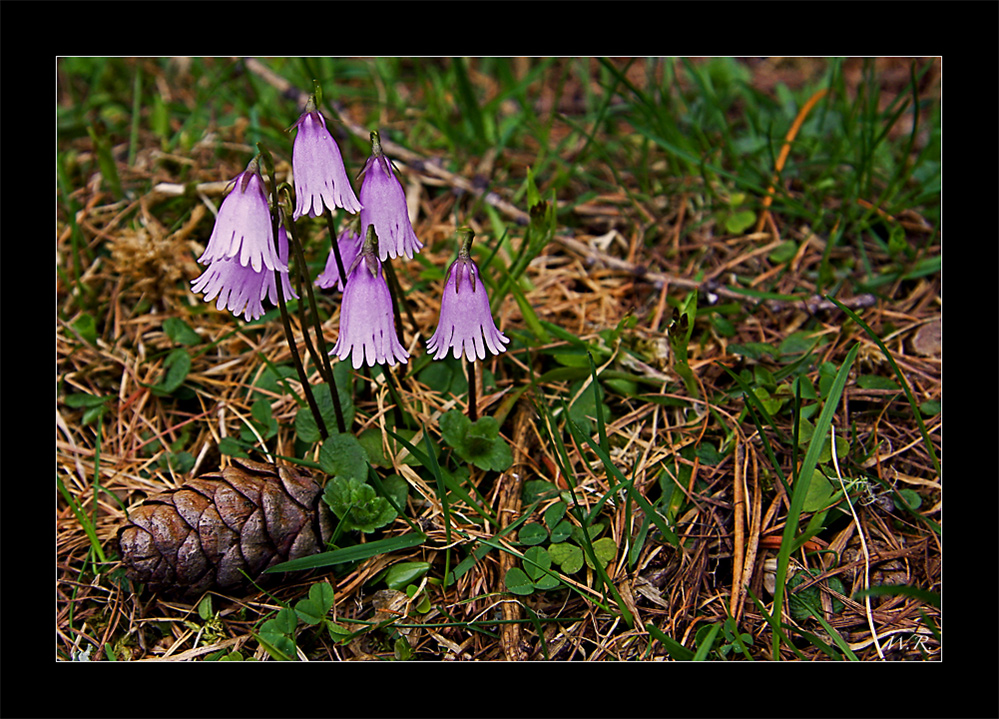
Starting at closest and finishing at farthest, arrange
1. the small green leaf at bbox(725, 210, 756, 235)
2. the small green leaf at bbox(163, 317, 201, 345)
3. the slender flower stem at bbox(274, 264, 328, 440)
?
the slender flower stem at bbox(274, 264, 328, 440) → the small green leaf at bbox(163, 317, 201, 345) → the small green leaf at bbox(725, 210, 756, 235)

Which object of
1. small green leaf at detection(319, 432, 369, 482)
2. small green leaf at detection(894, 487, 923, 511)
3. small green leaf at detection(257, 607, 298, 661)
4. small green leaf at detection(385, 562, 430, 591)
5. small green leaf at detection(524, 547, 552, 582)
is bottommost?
small green leaf at detection(257, 607, 298, 661)

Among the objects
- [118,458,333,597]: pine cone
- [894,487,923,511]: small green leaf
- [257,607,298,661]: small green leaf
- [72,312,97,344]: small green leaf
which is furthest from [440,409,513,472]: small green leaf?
[72,312,97,344]: small green leaf

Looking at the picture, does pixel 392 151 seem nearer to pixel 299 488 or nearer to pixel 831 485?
pixel 299 488

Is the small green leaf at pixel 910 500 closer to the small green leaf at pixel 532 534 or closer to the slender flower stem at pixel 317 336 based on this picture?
the small green leaf at pixel 532 534

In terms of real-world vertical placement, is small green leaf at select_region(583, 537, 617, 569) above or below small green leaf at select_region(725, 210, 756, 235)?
below

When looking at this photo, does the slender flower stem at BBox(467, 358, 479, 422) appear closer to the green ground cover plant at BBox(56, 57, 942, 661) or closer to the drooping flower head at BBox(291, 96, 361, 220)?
the green ground cover plant at BBox(56, 57, 942, 661)

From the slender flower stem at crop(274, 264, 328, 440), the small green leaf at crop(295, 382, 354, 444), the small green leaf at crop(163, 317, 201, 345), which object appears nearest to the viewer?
the slender flower stem at crop(274, 264, 328, 440)
